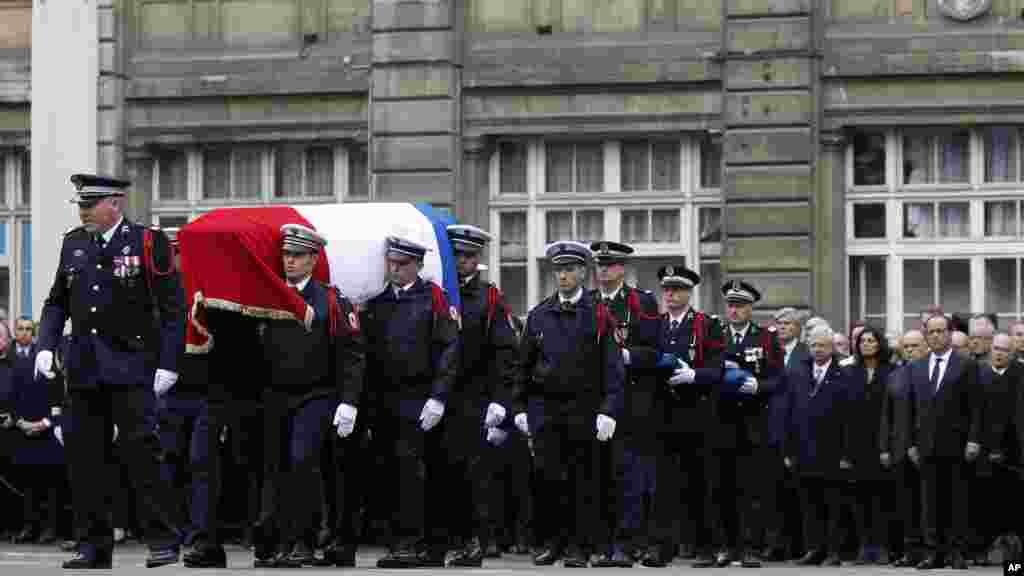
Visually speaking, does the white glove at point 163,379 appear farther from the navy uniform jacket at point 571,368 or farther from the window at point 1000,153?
the window at point 1000,153

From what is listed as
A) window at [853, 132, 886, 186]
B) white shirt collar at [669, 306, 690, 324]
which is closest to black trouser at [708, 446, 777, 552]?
white shirt collar at [669, 306, 690, 324]

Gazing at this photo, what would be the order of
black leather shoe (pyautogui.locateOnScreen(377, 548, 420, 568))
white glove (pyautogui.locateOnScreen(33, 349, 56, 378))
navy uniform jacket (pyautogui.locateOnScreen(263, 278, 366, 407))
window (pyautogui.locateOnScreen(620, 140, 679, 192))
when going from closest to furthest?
white glove (pyautogui.locateOnScreen(33, 349, 56, 378)) < navy uniform jacket (pyautogui.locateOnScreen(263, 278, 366, 407)) < black leather shoe (pyautogui.locateOnScreen(377, 548, 420, 568)) < window (pyautogui.locateOnScreen(620, 140, 679, 192))

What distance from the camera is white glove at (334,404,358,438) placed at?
1465 cm

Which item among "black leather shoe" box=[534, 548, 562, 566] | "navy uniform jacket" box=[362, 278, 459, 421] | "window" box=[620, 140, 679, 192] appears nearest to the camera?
"navy uniform jacket" box=[362, 278, 459, 421]

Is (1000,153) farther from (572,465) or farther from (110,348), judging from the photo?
(110,348)

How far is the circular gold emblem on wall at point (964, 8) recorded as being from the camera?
24.3 meters

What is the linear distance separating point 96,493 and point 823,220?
12.1 metres

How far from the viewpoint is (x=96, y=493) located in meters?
14.2

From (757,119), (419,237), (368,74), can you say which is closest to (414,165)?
(368,74)

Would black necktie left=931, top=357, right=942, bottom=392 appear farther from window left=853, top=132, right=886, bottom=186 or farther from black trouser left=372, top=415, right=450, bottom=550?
window left=853, top=132, right=886, bottom=186

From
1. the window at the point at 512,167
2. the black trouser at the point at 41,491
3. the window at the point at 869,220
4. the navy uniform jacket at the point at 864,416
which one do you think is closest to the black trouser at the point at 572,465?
the navy uniform jacket at the point at 864,416

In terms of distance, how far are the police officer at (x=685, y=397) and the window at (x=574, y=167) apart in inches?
329

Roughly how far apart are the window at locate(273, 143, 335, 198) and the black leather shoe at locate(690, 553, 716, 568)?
33.6ft

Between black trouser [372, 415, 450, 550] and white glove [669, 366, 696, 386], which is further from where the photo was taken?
white glove [669, 366, 696, 386]
